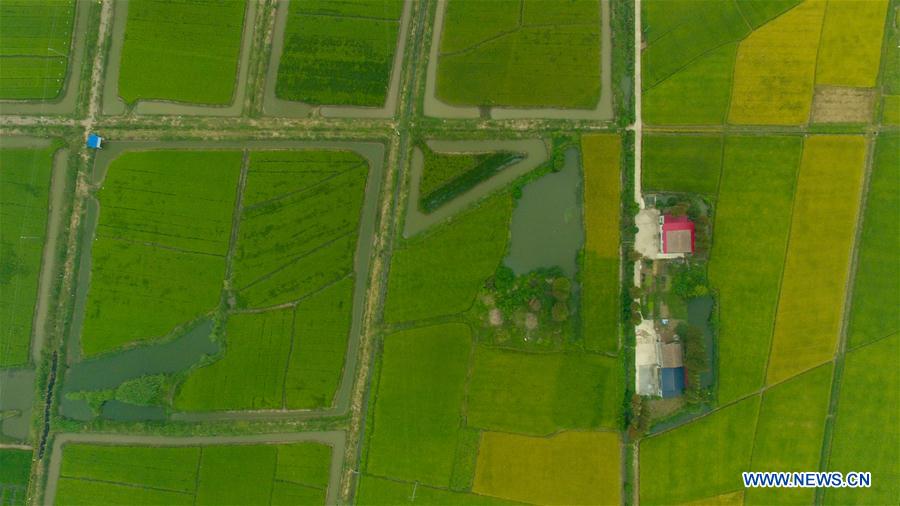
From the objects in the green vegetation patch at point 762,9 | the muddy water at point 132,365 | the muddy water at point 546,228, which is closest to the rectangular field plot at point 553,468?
the muddy water at point 546,228

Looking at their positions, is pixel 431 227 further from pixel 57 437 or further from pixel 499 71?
pixel 57 437

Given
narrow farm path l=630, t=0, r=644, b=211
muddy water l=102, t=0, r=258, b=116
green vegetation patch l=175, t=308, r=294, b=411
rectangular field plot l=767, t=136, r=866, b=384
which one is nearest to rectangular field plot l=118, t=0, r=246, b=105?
muddy water l=102, t=0, r=258, b=116

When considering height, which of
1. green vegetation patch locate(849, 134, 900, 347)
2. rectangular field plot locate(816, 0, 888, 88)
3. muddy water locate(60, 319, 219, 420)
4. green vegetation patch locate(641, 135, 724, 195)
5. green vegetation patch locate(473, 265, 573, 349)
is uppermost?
rectangular field plot locate(816, 0, 888, 88)

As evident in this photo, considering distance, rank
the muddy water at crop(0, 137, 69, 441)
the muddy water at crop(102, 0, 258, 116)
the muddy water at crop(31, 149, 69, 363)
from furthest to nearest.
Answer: the muddy water at crop(102, 0, 258, 116) < the muddy water at crop(31, 149, 69, 363) < the muddy water at crop(0, 137, 69, 441)

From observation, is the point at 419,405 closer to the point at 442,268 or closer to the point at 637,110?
the point at 442,268

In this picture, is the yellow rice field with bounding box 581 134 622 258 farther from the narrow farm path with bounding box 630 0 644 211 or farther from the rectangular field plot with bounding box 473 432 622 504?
the rectangular field plot with bounding box 473 432 622 504

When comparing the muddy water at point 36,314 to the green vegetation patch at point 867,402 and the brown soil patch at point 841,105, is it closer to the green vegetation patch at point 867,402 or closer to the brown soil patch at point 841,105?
the brown soil patch at point 841,105

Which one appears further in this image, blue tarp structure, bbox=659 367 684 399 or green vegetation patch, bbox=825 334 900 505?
green vegetation patch, bbox=825 334 900 505
